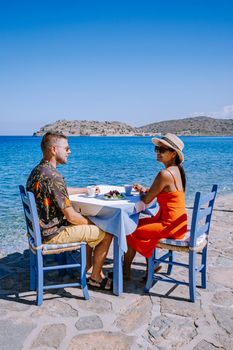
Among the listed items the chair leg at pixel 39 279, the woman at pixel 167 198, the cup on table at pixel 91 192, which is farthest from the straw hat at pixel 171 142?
the chair leg at pixel 39 279

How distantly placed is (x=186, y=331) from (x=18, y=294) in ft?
6.50

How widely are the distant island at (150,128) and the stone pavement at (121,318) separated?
12296 cm

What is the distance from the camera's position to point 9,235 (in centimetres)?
768

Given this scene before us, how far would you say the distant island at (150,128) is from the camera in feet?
461

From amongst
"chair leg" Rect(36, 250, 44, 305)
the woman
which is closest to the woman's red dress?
the woman

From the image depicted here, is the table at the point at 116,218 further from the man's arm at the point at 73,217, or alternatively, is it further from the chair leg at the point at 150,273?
the chair leg at the point at 150,273

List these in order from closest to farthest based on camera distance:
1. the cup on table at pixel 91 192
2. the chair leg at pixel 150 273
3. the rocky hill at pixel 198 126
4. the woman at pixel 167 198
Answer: the woman at pixel 167 198 → the chair leg at pixel 150 273 → the cup on table at pixel 91 192 → the rocky hill at pixel 198 126

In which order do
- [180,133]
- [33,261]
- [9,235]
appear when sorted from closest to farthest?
[33,261] < [9,235] < [180,133]

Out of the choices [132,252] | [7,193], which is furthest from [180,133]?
[132,252]

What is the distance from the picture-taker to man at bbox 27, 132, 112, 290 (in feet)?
12.6

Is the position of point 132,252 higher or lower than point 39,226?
lower

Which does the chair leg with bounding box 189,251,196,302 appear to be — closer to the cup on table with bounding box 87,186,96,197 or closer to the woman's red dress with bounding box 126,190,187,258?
the woman's red dress with bounding box 126,190,187,258

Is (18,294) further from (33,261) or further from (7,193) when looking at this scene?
(7,193)

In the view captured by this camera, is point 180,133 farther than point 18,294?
Yes
